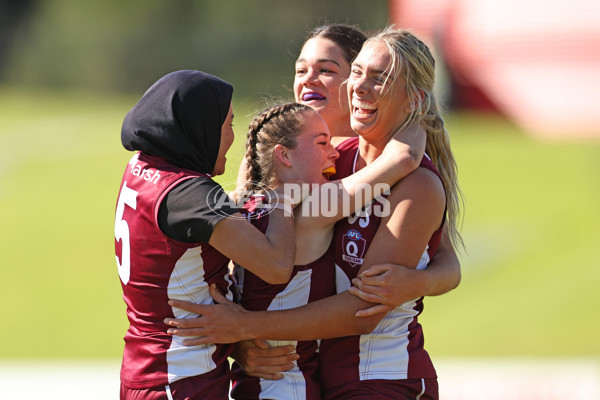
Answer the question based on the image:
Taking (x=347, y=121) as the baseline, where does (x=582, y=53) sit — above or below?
above

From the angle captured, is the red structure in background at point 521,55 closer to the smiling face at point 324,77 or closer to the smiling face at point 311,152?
the smiling face at point 324,77

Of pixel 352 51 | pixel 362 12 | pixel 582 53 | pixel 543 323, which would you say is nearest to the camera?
pixel 352 51

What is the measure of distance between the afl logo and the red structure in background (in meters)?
19.4

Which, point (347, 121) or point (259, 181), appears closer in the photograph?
point (259, 181)

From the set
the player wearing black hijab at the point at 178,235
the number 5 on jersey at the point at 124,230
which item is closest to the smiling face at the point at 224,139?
the player wearing black hijab at the point at 178,235

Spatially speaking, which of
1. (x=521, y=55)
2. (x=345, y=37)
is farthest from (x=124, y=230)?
(x=521, y=55)

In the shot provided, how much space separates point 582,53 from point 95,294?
15.7m

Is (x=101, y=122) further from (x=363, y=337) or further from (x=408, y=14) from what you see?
(x=363, y=337)

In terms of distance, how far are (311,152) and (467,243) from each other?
11005 millimetres

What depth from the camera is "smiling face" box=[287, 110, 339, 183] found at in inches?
114

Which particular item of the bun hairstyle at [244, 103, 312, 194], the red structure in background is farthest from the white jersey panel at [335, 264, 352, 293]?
the red structure in background

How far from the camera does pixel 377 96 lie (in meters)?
2.91

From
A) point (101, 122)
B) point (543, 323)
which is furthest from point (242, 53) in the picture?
point (543, 323)

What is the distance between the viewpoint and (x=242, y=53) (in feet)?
86.0
